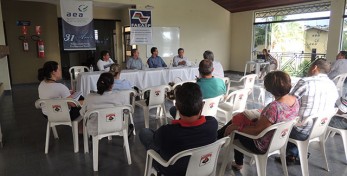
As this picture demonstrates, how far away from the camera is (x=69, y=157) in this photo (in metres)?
2.89

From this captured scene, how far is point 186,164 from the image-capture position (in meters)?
1.66

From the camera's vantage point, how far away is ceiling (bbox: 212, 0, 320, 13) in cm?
830

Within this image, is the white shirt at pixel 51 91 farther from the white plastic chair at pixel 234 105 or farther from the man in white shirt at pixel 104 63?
the man in white shirt at pixel 104 63

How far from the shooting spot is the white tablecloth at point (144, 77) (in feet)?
15.1

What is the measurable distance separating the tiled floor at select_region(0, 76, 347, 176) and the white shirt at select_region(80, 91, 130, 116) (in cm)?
64

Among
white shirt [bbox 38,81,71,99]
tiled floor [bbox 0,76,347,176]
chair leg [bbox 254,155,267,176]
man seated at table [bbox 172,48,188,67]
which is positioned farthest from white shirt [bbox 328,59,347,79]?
white shirt [bbox 38,81,71,99]

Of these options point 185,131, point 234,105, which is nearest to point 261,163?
point 185,131

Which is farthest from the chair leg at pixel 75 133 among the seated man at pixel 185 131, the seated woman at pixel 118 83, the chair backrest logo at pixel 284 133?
the chair backrest logo at pixel 284 133

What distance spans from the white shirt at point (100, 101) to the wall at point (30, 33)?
670 centimetres

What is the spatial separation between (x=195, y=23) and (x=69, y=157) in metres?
7.68

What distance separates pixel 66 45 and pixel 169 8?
3.92m

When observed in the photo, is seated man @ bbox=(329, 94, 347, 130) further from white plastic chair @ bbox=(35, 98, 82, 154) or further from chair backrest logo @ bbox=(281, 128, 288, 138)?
white plastic chair @ bbox=(35, 98, 82, 154)

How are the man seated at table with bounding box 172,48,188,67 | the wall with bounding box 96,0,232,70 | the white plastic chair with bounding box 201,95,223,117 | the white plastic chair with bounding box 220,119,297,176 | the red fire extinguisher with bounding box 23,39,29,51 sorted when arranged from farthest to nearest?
the wall with bounding box 96,0,232,70 → the red fire extinguisher with bounding box 23,39,29,51 → the man seated at table with bounding box 172,48,188,67 → the white plastic chair with bounding box 201,95,223,117 → the white plastic chair with bounding box 220,119,297,176

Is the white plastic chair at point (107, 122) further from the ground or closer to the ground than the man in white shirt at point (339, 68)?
closer to the ground
